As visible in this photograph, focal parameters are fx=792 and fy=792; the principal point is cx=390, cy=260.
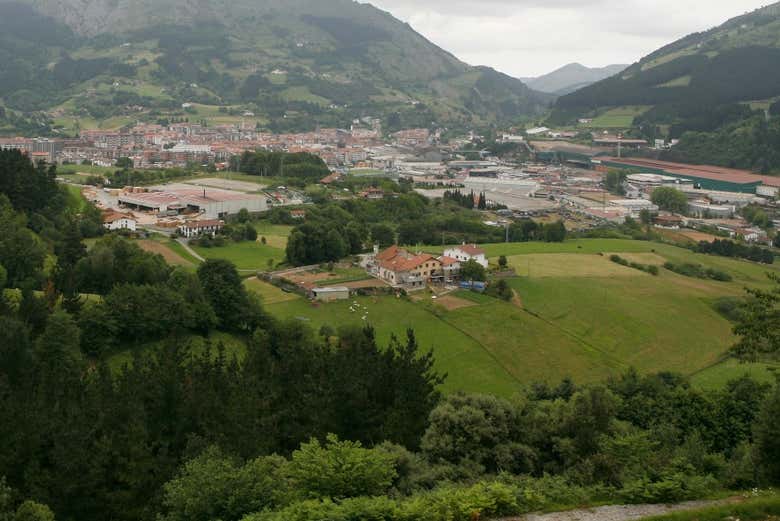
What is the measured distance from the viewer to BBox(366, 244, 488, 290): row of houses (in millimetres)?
26344

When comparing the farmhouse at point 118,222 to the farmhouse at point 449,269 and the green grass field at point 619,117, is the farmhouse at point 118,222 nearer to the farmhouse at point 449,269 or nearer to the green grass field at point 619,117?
the farmhouse at point 449,269

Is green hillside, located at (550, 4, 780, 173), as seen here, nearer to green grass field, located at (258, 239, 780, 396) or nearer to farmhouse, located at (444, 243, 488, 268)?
green grass field, located at (258, 239, 780, 396)

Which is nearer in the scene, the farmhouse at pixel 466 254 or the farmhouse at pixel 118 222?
the farmhouse at pixel 466 254

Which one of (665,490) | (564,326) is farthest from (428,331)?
(665,490)

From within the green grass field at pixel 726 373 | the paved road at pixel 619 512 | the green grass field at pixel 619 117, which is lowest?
the green grass field at pixel 726 373

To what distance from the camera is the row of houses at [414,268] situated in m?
26.3

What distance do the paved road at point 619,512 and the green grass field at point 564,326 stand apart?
419 inches

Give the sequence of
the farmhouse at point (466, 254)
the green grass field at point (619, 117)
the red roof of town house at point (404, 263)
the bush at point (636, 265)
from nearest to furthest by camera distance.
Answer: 1. the red roof of town house at point (404, 263)
2. the farmhouse at point (466, 254)
3. the bush at point (636, 265)
4. the green grass field at point (619, 117)

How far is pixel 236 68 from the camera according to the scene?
403ft

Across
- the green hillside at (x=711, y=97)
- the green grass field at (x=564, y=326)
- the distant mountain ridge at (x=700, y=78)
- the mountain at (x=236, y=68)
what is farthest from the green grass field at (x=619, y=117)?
the green grass field at (x=564, y=326)

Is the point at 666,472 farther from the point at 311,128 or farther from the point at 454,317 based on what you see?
the point at 311,128

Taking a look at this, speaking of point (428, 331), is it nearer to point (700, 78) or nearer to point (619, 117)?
point (619, 117)

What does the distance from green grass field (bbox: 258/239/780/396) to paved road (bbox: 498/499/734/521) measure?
10.6 m

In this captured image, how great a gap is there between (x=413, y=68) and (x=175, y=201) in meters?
118
